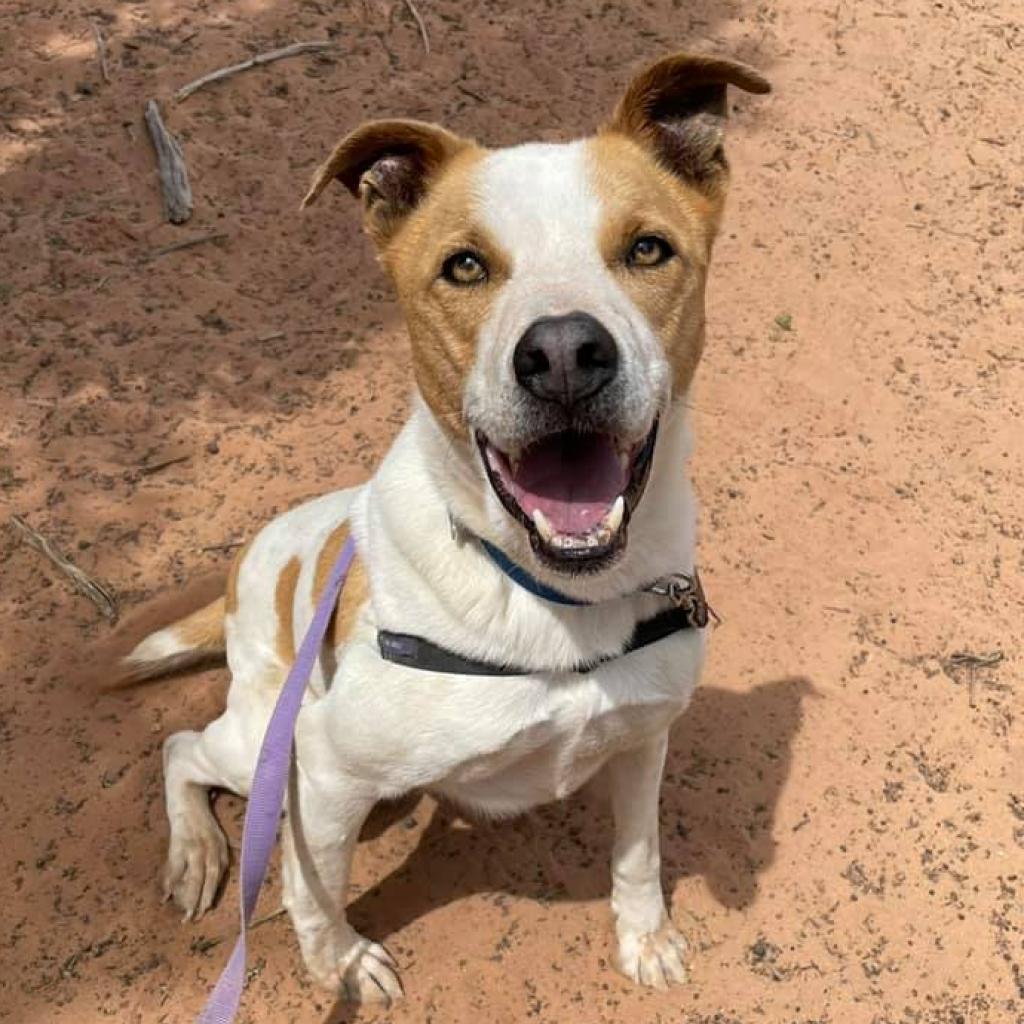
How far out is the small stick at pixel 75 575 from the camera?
4.46 m

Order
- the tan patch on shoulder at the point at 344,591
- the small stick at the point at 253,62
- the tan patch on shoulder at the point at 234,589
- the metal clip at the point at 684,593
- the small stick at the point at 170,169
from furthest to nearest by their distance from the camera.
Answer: the small stick at the point at 253,62
the small stick at the point at 170,169
the tan patch on shoulder at the point at 234,589
the tan patch on shoulder at the point at 344,591
the metal clip at the point at 684,593

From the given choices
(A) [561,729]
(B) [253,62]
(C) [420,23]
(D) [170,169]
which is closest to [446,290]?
(A) [561,729]

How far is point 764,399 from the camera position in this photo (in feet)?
18.3

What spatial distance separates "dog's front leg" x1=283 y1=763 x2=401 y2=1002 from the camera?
2982 mm

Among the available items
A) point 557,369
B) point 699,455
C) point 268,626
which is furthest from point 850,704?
point 557,369

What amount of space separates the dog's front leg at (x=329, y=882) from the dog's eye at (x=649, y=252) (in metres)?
1.56

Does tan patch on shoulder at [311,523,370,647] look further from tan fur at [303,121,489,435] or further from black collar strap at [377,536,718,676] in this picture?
tan fur at [303,121,489,435]

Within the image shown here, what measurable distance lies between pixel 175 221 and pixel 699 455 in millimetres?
3304

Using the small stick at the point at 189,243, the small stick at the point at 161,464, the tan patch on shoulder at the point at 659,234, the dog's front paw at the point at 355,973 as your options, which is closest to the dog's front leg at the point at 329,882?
the dog's front paw at the point at 355,973

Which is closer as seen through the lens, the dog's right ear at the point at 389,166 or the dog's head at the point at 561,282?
the dog's head at the point at 561,282

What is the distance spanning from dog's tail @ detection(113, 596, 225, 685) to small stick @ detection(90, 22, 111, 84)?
447 centimetres

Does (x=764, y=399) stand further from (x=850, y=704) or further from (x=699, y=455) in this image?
(x=850, y=704)

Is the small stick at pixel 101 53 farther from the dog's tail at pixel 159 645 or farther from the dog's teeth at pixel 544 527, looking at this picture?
the dog's teeth at pixel 544 527

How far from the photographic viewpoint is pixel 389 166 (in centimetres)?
285
